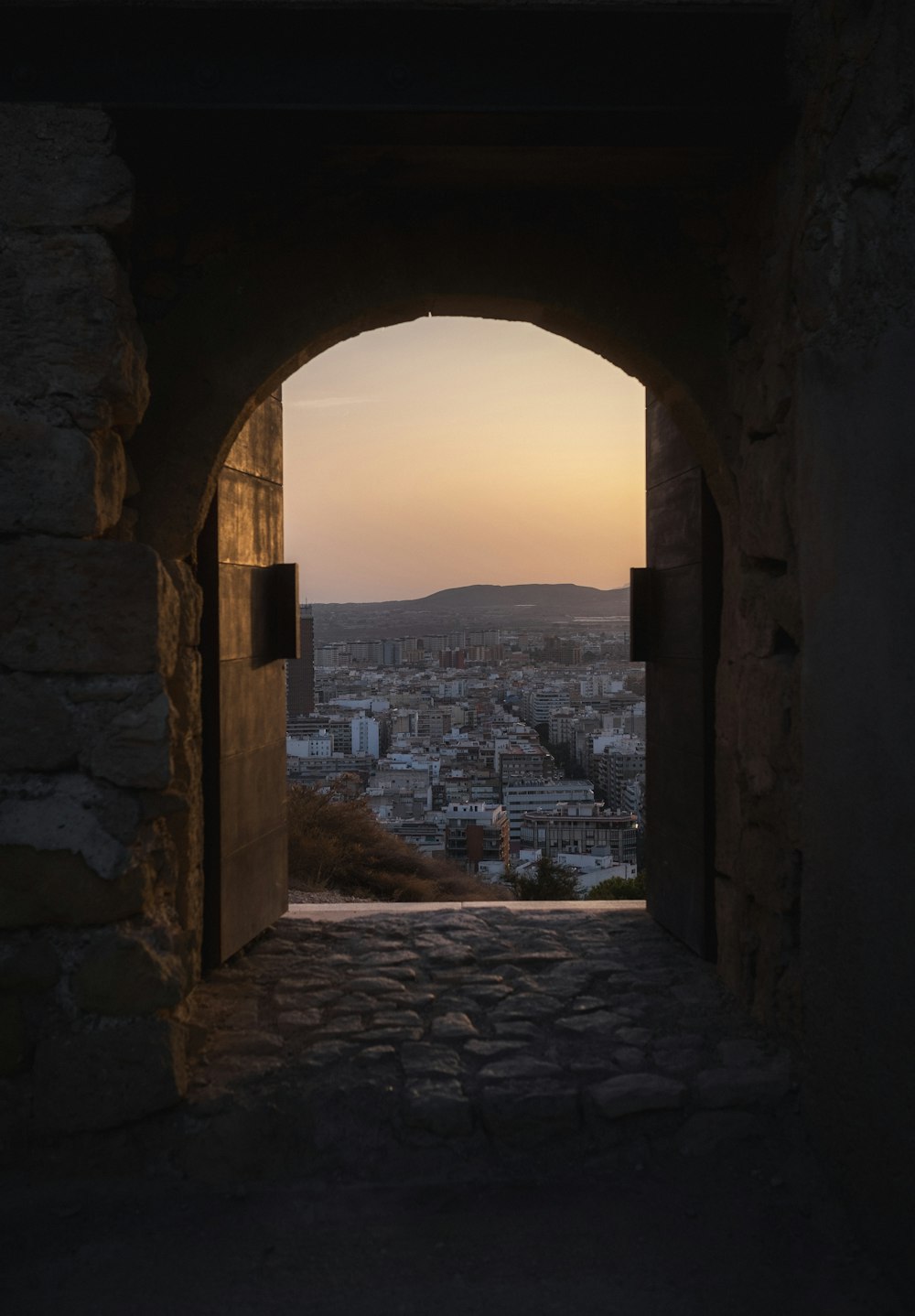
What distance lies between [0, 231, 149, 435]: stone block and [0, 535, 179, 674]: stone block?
38 centimetres

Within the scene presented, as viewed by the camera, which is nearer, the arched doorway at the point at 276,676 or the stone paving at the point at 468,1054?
the stone paving at the point at 468,1054

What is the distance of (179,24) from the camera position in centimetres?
290

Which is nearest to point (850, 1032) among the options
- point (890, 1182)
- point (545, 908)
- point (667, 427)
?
point (890, 1182)

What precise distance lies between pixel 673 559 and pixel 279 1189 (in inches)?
117

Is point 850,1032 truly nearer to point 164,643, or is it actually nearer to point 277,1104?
point 277,1104

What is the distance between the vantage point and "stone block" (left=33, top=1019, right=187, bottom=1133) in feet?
9.37

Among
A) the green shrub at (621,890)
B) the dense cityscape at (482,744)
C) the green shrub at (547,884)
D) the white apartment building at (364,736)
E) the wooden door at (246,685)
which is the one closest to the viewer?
the wooden door at (246,685)

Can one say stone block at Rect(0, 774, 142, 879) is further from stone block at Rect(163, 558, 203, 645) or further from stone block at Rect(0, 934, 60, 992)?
stone block at Rect(163, 558, 203, 645)

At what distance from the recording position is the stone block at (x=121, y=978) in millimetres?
2863

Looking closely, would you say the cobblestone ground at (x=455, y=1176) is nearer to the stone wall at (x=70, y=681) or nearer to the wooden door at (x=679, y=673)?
the stone wall at (x=70, y=681)

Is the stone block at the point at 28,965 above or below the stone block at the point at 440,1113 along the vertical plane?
above

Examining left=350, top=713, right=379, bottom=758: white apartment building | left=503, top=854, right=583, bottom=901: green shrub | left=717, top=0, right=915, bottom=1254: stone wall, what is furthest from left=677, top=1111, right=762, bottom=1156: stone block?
left=350, top=713, right=379, bottom=758: white apartment building

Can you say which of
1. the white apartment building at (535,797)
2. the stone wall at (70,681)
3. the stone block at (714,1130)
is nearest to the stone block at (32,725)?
the stone wall at (70,681)

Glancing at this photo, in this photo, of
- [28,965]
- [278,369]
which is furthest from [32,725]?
[278,369]
